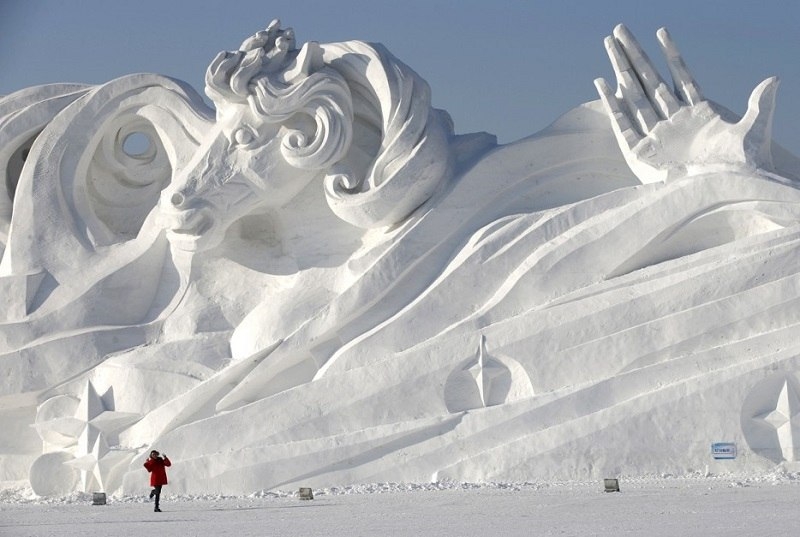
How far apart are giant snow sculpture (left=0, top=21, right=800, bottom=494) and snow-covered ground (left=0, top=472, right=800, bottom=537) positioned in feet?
2.05

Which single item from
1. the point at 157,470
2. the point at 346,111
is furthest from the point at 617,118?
the point at 157,470

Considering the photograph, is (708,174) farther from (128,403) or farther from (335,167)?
(128,403)

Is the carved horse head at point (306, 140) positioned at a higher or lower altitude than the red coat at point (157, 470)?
higher

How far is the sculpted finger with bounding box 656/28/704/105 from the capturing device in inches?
648

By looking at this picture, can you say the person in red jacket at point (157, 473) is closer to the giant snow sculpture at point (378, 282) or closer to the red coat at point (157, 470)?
the red coat at point (157, 470)

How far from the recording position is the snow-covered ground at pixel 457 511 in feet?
36.8

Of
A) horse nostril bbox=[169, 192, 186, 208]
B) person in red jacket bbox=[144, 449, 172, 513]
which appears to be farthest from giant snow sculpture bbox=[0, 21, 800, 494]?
person in red jacket bbox=[144, 449, 172, 513]

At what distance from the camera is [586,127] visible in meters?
16.9

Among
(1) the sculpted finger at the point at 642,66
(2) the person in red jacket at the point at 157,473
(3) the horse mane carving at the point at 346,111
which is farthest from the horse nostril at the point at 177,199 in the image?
(1) the sculpted finger at the point at 642,66

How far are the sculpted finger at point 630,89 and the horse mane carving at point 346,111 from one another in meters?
1.70

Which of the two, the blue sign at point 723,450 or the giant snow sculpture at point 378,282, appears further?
the giant snow sculpture at point 378,282

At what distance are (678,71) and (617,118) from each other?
0.77 m

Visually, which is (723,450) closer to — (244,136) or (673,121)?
(673,121)

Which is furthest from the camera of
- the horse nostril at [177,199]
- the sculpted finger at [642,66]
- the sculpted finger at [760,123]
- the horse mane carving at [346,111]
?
the horse nostril at [177,199]
